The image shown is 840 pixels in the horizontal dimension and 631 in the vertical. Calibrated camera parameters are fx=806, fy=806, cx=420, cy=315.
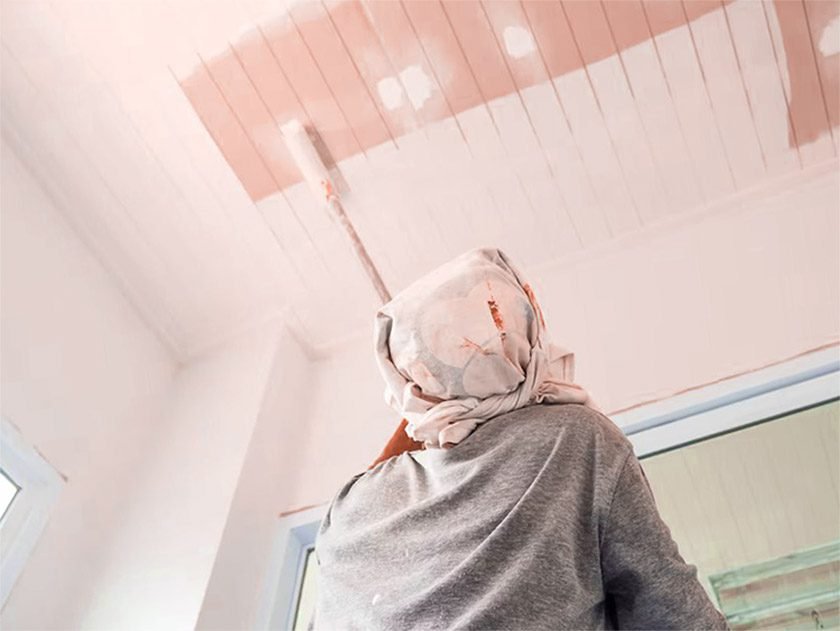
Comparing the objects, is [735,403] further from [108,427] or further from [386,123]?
[108,427]

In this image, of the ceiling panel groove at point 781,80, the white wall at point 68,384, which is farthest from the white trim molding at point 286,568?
the ceiling panel groove at point 781,80

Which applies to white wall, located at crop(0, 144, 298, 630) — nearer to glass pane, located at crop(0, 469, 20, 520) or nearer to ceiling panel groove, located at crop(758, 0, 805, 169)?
glass pane, located at crop(0, 469, 20, 520)

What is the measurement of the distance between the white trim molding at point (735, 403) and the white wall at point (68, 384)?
3.72ft

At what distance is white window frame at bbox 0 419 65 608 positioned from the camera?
61.7 inches

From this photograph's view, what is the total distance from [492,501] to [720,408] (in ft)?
2.90

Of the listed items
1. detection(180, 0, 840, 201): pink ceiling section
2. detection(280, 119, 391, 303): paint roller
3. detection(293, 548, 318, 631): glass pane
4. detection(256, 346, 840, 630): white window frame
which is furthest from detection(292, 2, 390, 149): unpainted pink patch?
detection(293, 548, 318, 631): glass pane

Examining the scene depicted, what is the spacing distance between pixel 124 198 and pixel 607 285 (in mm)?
1192

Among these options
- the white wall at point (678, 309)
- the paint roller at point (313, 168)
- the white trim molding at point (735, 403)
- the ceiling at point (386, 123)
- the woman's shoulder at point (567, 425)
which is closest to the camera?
the woman's shoulder at point (567, 425)

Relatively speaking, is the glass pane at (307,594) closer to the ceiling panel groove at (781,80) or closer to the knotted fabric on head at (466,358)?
the knotted fabric on head at (466,358)

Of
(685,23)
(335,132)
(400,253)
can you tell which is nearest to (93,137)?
(335,132)

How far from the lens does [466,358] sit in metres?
0.94

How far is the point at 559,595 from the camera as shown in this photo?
763 millimetres

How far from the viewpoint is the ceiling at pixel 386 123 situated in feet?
5.68

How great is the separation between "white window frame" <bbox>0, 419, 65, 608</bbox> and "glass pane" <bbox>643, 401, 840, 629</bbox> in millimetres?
1222
